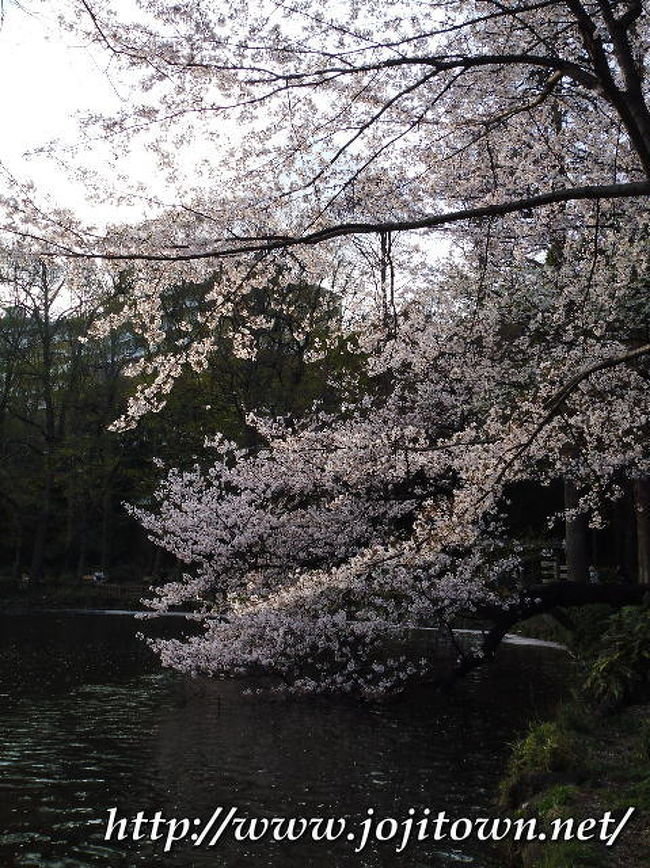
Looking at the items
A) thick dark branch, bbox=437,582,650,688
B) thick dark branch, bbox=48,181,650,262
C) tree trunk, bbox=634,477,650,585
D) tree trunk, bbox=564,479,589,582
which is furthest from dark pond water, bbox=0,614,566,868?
thick dark branch, bbox=48,181,650,262

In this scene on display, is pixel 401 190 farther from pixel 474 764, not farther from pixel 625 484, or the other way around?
pixel 625 484

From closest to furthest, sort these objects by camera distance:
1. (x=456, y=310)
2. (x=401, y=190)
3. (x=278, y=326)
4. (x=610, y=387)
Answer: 1. (x=401, y=190)
2. (x=610, y=387)
3. (x=456, y=310)
4. (x=278, y=326)

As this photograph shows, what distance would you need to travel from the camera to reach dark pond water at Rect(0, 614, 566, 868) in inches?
269

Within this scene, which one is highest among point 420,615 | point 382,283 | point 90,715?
point 382,283

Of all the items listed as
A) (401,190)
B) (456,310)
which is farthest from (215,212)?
(456,310)

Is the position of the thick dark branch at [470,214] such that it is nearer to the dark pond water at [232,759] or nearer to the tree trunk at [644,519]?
the dark pond water at [232,759]

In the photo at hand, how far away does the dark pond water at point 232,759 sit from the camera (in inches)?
269

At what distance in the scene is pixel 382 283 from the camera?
576 inches

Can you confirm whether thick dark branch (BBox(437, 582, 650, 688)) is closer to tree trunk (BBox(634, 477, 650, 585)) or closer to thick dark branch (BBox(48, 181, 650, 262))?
tree trunk (BBox(634, 477, 650, 585))

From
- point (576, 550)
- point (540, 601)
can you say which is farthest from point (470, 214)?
point (576, 550)

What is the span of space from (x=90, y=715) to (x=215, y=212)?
871 cm

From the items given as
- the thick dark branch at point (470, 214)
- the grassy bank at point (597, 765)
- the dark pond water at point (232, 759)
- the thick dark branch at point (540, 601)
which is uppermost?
the thick dark branch at point (470, 214)

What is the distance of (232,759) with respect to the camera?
9.54 metres

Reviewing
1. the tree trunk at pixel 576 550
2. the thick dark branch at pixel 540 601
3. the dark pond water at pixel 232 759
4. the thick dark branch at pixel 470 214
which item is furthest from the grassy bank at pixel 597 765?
the tree trunk at pixel 576 550
